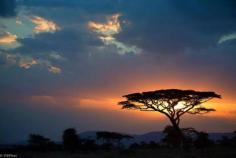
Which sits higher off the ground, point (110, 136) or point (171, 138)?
point (110, 136)

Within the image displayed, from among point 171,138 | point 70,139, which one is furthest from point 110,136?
point 70,139

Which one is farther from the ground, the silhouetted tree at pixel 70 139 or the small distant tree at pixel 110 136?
the small distant tree at pixel 110 136

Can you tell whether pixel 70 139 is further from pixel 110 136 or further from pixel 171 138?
pixel 110 136

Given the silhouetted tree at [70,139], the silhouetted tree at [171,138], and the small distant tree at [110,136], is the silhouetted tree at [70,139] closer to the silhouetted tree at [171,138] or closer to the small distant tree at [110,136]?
the silhouetted tree at [171,138]

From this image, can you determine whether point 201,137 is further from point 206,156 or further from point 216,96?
point 206,156

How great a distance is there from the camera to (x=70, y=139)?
169 ft

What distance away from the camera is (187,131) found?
4262 centimetres

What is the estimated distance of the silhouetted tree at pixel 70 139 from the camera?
5093 centimetres

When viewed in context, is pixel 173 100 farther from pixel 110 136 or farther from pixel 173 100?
pixel 110 136

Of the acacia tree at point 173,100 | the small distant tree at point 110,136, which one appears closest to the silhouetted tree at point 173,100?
the acacia tree at point 173,100

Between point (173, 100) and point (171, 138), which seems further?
point (171, 138)

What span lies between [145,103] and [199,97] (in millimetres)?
6604

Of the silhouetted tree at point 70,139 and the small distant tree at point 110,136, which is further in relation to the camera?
the small distant tree at point 110,136

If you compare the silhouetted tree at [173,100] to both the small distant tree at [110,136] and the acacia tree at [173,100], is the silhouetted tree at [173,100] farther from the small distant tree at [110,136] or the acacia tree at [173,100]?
the small distant tree at [110,136]
